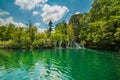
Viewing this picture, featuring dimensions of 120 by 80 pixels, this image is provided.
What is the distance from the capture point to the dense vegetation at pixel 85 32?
54312mm

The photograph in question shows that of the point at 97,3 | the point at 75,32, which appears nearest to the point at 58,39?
the point at 75,32

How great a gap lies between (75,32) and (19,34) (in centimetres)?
2425

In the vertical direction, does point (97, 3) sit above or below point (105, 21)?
above

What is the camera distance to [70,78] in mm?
20297

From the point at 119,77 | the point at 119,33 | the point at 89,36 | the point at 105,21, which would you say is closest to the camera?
the point at 119,77

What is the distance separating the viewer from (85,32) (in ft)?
240

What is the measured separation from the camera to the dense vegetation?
54312 mm

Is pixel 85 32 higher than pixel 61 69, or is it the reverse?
pixel 85 32

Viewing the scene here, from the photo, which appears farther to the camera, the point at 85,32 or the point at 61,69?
the point at 85,32

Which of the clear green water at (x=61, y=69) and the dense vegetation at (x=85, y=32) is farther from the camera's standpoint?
the dense vegetation at (x=85, y=32)

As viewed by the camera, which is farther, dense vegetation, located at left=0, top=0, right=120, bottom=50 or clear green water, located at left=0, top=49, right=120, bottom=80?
dense vegetation, located at left=0, top=0, right=120, bottom=50

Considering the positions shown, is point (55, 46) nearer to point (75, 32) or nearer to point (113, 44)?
point (75, 32)

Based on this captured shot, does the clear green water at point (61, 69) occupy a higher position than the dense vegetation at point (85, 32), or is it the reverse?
the dense vegetation at point (85, 32)

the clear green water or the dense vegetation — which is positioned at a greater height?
the dense vegetation
